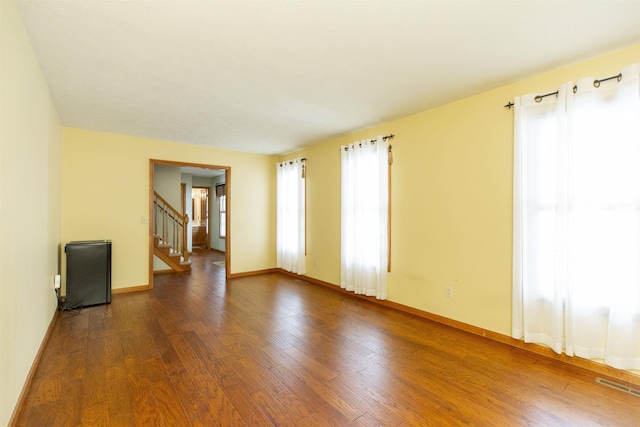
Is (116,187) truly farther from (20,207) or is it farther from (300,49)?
(300,49)

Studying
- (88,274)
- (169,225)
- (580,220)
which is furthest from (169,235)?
(580,220)

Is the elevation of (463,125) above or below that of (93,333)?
above

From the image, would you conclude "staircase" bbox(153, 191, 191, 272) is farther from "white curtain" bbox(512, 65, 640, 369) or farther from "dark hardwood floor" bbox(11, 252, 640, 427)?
"white curtain" bbox(512, 65, 640, 369)

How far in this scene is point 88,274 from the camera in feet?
12.4

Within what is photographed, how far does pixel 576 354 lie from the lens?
2.31 metres

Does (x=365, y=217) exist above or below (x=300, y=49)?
below

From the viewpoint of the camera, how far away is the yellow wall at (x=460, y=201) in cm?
275

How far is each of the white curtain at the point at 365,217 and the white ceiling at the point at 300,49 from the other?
0.78 metres

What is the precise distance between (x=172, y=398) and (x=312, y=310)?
1987mm

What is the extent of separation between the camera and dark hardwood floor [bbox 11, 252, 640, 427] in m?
1.76

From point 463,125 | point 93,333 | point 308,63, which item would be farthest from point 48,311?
point 463,125

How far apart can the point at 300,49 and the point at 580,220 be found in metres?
2.56

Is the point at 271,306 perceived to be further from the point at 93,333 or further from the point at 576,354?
the point at 576,354

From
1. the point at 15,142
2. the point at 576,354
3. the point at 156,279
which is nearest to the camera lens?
the point at 15,142
